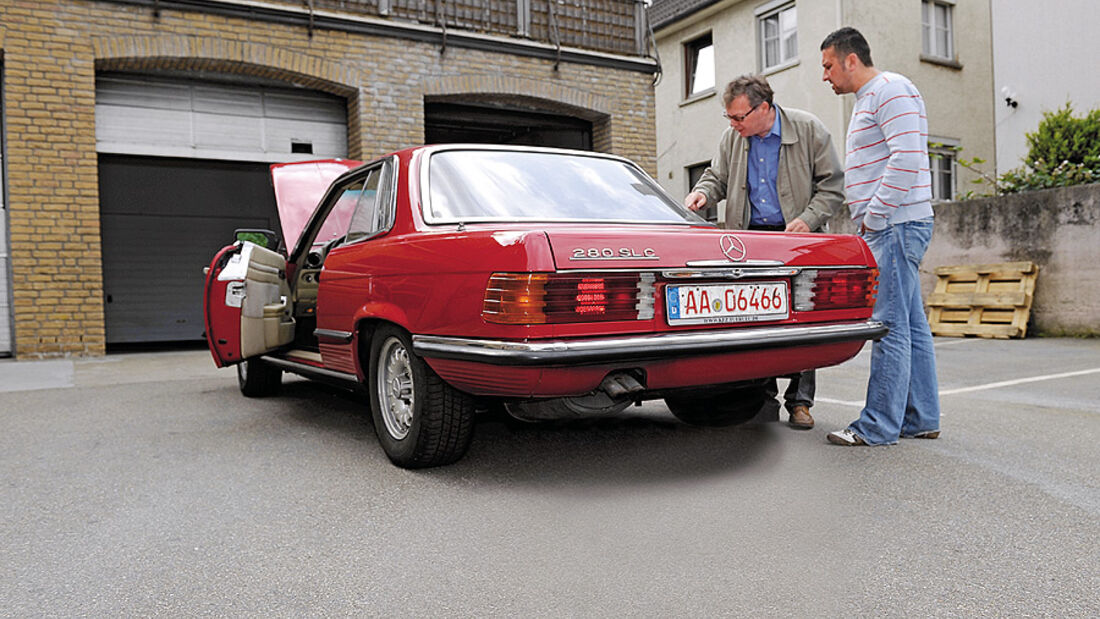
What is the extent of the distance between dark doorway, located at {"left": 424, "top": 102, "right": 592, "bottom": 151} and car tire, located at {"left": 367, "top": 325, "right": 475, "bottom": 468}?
9063 mm

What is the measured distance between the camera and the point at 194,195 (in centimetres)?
1522

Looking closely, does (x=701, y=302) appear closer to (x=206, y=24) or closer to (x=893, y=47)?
(x=206, y=24)

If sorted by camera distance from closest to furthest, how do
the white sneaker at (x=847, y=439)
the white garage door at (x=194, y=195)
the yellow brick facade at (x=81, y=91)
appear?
1. the white sneaker at (x=847, y=439)
2. the yellow brick facade at (x=81, y=91)
3. the white garage door at (x=194, y=195)

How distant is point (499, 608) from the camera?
7.14 ft

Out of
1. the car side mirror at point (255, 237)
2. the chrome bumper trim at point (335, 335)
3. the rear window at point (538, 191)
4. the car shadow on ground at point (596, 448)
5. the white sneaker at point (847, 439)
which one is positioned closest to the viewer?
the car shadow on ground at point (596, 448)

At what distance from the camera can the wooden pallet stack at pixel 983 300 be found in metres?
9.82

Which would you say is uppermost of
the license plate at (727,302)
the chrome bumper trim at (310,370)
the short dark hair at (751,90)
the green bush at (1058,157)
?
the green bush at (1058,157)

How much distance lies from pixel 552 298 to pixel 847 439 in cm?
184

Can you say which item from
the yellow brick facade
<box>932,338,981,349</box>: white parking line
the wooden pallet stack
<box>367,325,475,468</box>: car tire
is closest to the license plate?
<box>367,325,475,468</box>: car tire

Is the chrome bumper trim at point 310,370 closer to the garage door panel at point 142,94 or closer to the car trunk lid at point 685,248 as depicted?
the car trunk lid at point 685,248

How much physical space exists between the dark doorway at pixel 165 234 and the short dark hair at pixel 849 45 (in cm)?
1179

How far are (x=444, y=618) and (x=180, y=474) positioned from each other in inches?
81.6

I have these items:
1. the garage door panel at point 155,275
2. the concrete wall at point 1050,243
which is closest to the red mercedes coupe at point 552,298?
the concrete wall at point 1050,243

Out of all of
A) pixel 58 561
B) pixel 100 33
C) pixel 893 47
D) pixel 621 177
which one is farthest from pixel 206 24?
pixel 893 47
